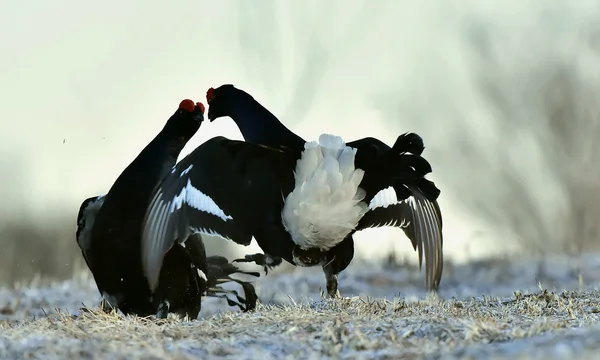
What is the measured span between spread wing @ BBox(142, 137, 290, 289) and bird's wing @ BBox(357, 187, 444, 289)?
102 cm

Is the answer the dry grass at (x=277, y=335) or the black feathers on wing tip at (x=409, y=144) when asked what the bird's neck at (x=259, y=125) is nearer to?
the black feathers on wing tip at (x=409, y=144)

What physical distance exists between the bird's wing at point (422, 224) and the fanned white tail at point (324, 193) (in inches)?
26.9

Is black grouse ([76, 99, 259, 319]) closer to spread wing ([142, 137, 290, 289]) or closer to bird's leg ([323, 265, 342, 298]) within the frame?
spread wing ([142, 137, 290, 289])

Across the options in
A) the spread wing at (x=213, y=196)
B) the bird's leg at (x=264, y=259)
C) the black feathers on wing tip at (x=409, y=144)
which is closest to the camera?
the black feathers on wing tip at (x=409, y=144)

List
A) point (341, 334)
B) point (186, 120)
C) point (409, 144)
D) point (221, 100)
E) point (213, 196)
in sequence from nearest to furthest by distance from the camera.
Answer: point (341, 334) → point (409, 144) → point (213, 196) → point (186, 120) → point (221, 100)

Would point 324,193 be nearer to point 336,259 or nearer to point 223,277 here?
point 336,259

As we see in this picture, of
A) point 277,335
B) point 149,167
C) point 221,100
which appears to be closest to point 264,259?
point 149,167

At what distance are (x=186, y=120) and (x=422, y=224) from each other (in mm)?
1820

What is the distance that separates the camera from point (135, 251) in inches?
220

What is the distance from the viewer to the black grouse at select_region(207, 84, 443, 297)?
5113 millimetres

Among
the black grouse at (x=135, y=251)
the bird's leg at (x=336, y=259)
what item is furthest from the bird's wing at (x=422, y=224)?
the black grouse at (x=135, y=251)

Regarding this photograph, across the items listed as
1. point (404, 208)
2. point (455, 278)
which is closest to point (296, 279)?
point (455, 278)

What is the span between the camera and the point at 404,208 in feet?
20.2

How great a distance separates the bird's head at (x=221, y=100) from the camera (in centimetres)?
676
